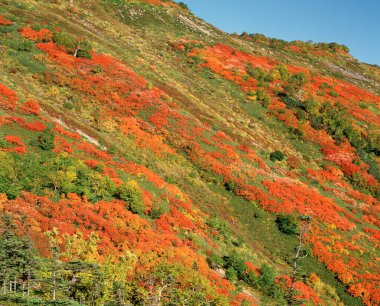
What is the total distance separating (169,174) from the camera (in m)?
41.9

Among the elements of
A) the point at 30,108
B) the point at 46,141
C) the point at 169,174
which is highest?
the point at 30,108

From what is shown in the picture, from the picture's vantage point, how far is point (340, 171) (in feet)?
199

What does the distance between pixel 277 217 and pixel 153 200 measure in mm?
15844

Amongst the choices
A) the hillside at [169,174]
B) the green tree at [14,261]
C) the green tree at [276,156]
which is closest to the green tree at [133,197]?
the hillside at [169,174]

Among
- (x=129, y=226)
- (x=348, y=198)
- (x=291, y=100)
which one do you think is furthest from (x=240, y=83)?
(x=129, y=226)

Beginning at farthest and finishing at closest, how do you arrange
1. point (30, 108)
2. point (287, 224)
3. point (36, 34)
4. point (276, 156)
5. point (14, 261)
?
point (36, 34) → point (276, 156) → point (287, 224) → point (30, 108) → point (14, 261)

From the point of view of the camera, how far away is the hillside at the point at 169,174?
22.8 metres

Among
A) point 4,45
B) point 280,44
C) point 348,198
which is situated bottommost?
point 348,198

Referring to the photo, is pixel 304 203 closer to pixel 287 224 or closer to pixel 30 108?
pixel 287 224

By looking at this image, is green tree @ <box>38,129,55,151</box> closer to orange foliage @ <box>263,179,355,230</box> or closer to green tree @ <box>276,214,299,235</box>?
orange foliage @ <box>263,179,355,230</box>

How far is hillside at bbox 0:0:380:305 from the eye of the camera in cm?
2281

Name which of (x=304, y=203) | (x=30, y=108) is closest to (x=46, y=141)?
(x=30, y=108)

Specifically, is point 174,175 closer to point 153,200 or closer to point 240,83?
point 153,200

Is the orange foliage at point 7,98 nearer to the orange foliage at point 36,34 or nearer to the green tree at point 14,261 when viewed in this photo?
the green tree at point 14,261
